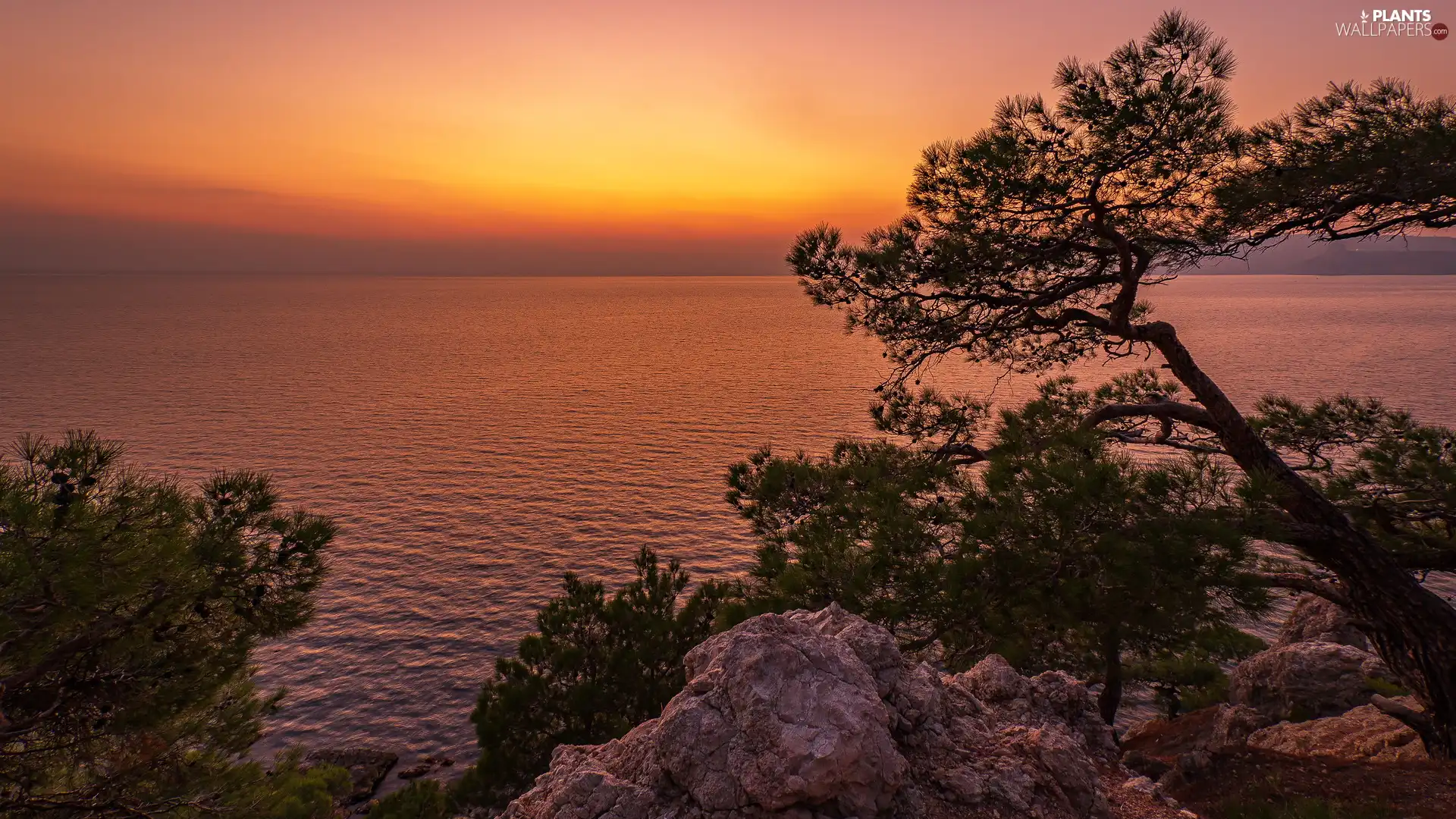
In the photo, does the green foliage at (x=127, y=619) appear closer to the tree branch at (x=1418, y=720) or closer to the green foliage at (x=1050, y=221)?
the green foliage at (x=1050, y=221)

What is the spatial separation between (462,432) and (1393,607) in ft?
182

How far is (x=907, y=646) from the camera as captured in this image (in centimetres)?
983

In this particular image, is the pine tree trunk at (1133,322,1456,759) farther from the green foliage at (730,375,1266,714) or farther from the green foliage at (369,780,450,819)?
the green foliage at (369,780,450,819)

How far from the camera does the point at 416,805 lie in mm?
13836

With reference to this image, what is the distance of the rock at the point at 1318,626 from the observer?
17.6 metres

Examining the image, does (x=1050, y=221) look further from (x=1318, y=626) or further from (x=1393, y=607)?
(x=1318, y=626)

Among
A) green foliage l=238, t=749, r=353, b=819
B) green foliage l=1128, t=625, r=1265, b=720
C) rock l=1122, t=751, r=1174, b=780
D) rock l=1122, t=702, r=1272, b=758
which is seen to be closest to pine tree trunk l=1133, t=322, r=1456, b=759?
rock l=1122, t=702, r=1272, b=758

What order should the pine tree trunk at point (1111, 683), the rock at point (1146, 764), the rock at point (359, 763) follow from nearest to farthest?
1. the rock at point (1146, 764)
2. the pine tree trunk at point (1111, 683)
3. the rock at point (359, 763)

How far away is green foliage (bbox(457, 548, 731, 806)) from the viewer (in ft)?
48.0

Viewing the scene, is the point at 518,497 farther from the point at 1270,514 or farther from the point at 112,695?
the point at 1270,514

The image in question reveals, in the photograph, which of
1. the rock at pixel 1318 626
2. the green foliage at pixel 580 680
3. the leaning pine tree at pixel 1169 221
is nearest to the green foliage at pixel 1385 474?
the leaning pine tree at pixel 1169 221

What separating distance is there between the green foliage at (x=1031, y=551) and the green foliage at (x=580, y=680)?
529 cm

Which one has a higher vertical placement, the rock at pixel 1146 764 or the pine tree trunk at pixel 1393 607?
the pine tree trunk at pixel 1393 607

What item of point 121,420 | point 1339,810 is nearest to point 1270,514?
point 1339,810
